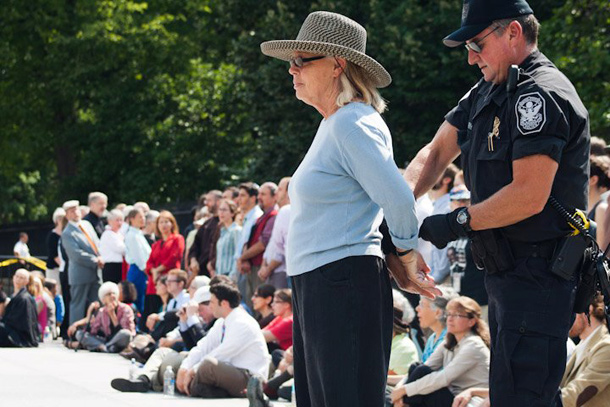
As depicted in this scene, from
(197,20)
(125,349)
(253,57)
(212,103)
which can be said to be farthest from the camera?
(197,20)

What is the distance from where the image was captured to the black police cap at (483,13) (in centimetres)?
396

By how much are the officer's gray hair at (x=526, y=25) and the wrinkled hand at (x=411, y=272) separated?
0.88 meters

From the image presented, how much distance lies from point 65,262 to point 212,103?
1487 centimetres

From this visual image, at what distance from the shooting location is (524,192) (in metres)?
3.76

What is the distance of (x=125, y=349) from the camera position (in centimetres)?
1416

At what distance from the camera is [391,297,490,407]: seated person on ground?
26.3ft

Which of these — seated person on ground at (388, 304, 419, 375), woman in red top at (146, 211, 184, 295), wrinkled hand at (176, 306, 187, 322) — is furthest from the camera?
woman in red top at (146, 211, 184, 295)

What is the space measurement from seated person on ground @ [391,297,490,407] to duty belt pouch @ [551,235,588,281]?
4.21 m

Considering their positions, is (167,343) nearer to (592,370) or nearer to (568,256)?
(592,370)

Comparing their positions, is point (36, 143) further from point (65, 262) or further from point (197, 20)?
point (65, 262)

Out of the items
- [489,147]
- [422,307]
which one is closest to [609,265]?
[489,147]

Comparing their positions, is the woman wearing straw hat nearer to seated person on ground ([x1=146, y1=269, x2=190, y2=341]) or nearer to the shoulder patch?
the shoulder patch

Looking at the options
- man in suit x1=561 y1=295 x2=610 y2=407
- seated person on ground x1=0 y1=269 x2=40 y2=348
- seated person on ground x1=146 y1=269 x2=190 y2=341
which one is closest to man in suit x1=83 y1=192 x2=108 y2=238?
seated person on ground x1=0 y1=269 x2=40 y2=348

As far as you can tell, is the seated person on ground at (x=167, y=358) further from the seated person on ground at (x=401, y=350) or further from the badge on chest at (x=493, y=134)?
the badge on chest at (x=493, y=134)
